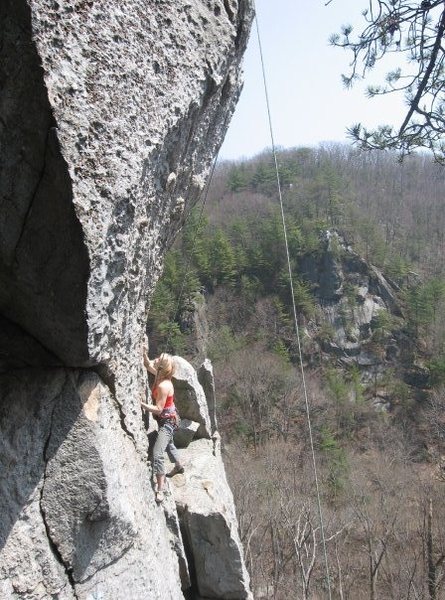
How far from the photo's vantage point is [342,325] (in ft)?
129

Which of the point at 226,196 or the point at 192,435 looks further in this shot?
the point at 226,196

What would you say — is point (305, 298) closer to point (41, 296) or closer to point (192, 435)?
point (192, 435)

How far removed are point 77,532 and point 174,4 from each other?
2612 mm

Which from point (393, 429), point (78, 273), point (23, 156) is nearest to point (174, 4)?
point (23, 156)

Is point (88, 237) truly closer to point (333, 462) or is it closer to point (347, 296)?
point (333, 462)

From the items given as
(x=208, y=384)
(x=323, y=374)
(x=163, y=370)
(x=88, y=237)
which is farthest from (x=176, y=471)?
(x=323, y=374)

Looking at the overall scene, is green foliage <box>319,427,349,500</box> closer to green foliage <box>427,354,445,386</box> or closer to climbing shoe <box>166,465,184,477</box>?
green foliage <box>427,354,445,386</box>

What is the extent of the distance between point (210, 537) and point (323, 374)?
32.7 metres

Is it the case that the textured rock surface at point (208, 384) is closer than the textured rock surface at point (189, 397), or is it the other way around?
the textured rock surface at point (189, 397)

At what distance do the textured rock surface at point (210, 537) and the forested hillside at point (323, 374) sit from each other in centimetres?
1047

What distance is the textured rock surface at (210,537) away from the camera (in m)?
5.04

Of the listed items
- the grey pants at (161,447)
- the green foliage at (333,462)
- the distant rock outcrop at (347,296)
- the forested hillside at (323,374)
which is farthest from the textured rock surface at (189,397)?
the distant rock outcrop at (347,296)

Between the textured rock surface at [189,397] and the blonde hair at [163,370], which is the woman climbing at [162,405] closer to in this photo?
the blonde hair at [163,370]

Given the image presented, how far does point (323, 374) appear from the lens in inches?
1457
